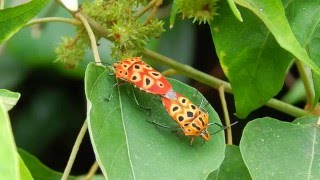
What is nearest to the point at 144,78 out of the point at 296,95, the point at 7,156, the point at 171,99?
the point at 171,99

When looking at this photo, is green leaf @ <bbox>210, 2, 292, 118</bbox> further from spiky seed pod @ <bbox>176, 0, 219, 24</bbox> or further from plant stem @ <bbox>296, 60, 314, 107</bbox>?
plant stem @ <bbox>296, 60, 314, 107</bbox>

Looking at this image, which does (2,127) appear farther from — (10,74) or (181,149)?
(10,74)

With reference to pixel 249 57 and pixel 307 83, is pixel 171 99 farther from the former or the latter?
pixel 307 83

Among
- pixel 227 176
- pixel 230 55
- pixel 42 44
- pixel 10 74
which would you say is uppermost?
pixel 230 55

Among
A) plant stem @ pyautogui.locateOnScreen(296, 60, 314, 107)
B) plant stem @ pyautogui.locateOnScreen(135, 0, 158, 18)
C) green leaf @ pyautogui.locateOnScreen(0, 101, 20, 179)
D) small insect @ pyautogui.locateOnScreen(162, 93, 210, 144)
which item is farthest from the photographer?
plant stem @ pyautogui.locateOnScreen(296, 60, 314, 107)

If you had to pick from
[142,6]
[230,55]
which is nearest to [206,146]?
[230,55]

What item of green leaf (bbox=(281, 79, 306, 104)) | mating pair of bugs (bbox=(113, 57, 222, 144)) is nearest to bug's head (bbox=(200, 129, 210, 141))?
mating pair of bugs (bbox=(113, 57, 222, 144))
